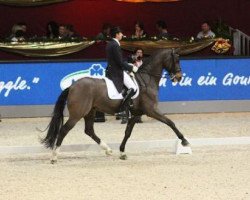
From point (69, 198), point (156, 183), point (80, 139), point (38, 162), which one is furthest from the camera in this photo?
point (80, 139)

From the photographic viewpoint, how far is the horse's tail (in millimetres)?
10117

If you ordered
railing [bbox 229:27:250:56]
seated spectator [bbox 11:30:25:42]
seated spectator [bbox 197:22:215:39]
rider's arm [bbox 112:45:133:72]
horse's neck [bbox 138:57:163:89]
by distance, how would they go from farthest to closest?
railing [bbox 229:27:250:56], seated spectator [bbox 197:22:215:39], seated spectator [bbox 11:30:25:42], horse's neck [bbox 138:57:163:89], rider's arm [bbox 112:45:133:72]

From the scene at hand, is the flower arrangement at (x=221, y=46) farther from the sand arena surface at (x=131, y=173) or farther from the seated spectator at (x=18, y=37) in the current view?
the seated spectator at (x=18, y=37)

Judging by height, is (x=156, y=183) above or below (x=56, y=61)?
above

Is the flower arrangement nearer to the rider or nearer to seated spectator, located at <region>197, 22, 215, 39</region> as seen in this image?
seated spectator, located at <region>197, 22, 215, 39</region>

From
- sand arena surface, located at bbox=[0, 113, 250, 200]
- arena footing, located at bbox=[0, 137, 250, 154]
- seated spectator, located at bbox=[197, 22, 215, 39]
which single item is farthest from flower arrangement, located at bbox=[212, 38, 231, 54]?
arena footing, located at bbox=[0, 137, 250, 154]

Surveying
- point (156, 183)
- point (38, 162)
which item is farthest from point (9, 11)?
point (156, 183)

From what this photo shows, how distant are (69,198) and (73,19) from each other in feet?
42.2

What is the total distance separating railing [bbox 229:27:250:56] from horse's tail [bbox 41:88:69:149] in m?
7.52

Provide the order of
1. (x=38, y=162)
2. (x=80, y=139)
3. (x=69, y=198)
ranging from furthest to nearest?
(x=80, y=139)
(x=38, y=162)
(x=69, y=198)

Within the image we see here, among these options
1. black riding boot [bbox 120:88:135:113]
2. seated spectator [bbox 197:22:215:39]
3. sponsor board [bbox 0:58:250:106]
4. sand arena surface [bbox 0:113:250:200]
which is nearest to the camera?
sand arena surface [bbox 0:113:250:200]

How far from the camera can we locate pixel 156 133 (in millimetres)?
12875

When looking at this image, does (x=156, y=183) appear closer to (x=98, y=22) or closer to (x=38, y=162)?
(x=38, y=162)

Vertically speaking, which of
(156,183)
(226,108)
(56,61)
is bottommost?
(226,108)
